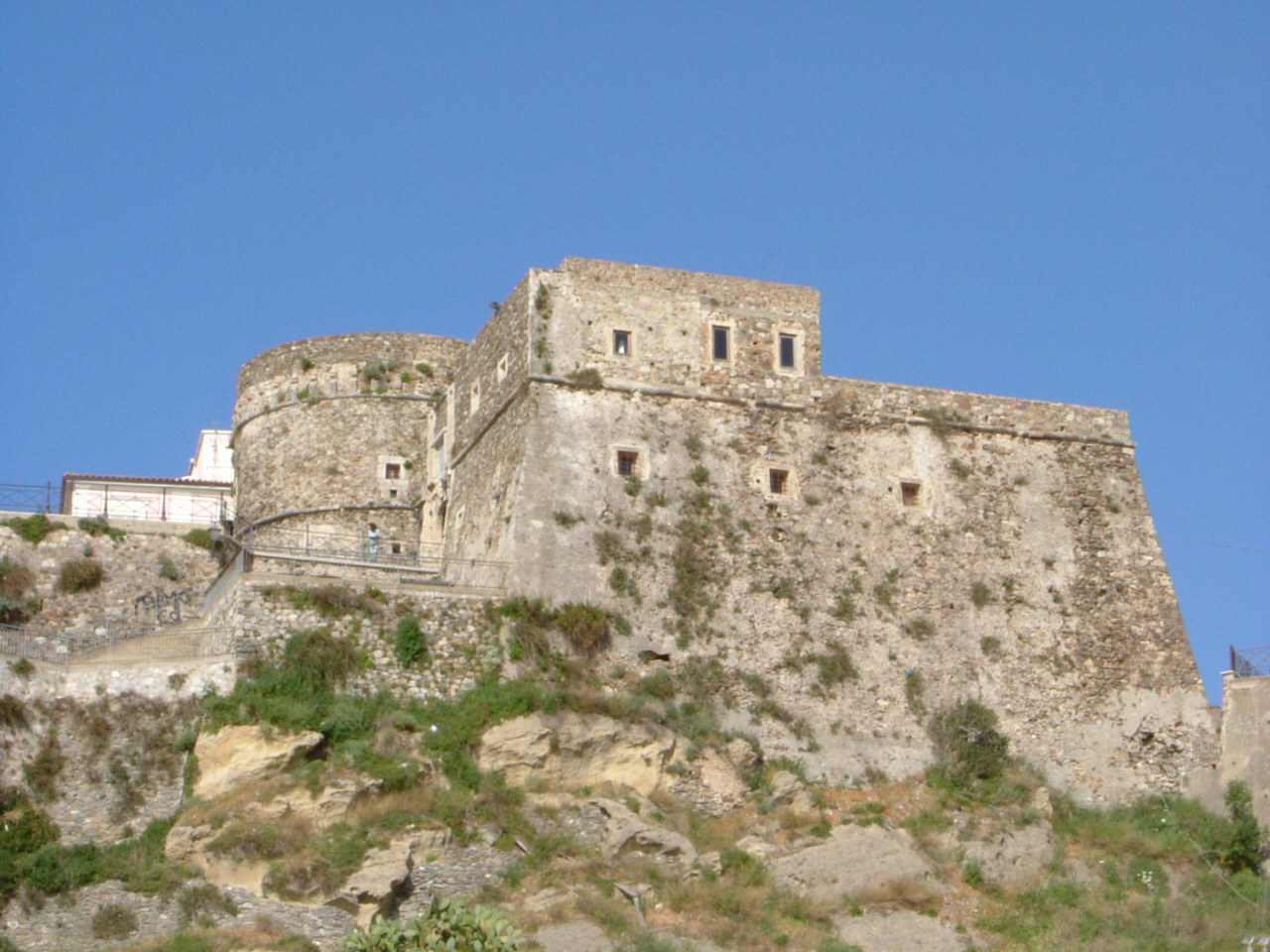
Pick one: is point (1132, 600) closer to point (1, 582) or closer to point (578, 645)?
point (578, 645)

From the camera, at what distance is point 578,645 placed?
40.6m

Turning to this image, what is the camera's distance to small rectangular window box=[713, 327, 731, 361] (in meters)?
45.1

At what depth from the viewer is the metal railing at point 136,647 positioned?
3866cm

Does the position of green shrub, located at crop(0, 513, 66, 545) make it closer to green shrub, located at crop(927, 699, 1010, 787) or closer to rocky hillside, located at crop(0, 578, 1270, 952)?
rocky hillside, located at crop(0, 578, 1270, 952)

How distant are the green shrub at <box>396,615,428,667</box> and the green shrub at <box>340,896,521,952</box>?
9.09 metres

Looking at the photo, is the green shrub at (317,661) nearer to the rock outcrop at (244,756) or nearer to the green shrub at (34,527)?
the rock outcrop at (244,756)

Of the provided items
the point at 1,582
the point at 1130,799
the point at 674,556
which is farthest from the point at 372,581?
the point at 1130,799

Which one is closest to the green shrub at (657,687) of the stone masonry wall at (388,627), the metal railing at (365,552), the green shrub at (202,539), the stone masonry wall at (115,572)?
the stone masonry wall at (388,627)

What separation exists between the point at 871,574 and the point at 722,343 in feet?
20.8

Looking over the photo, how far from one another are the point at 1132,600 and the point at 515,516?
15103mm

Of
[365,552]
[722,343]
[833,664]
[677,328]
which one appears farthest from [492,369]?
[833,664]

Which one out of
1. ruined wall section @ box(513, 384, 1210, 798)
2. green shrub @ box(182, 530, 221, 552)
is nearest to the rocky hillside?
ruined wall section @ box(513, 384, 1210, 798)

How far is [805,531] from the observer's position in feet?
145

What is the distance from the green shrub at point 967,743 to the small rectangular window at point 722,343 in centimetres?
949
